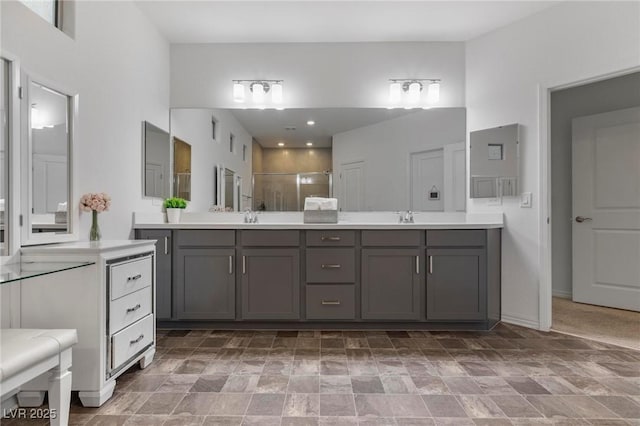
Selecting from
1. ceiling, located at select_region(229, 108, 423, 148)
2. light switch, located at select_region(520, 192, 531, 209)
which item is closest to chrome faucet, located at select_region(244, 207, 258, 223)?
ceiling, located at select_region(229, 108, 423, 148)

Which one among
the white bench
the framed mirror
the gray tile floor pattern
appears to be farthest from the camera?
the framed mirror

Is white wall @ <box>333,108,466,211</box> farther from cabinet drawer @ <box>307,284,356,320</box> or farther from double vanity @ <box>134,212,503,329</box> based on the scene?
cabinet drawer @ <box>307,284,356,320</box>

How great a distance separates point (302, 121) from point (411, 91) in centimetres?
101

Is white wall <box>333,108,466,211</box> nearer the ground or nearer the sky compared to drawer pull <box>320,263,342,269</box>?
nearer the sky

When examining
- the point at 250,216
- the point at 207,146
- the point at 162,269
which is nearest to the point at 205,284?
the point at 162,269

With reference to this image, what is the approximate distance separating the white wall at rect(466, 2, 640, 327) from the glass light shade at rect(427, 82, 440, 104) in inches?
10.5

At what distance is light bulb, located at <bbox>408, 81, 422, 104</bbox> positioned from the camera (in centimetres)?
350

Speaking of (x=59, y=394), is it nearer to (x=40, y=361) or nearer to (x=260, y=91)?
(x=40, y=361)

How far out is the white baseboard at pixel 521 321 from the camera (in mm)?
3072

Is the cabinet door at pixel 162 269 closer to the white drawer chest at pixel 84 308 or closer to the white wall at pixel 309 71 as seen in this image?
the white drawer chest at pixel 84 308

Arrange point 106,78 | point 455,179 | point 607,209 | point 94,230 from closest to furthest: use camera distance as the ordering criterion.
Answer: point 94,230
point 106,78
point 455,179
point 607,209

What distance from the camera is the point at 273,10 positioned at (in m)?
3.00

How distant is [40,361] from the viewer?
→ 1419mm

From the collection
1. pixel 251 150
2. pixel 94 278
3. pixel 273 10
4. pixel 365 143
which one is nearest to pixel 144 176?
pixel 251 150
